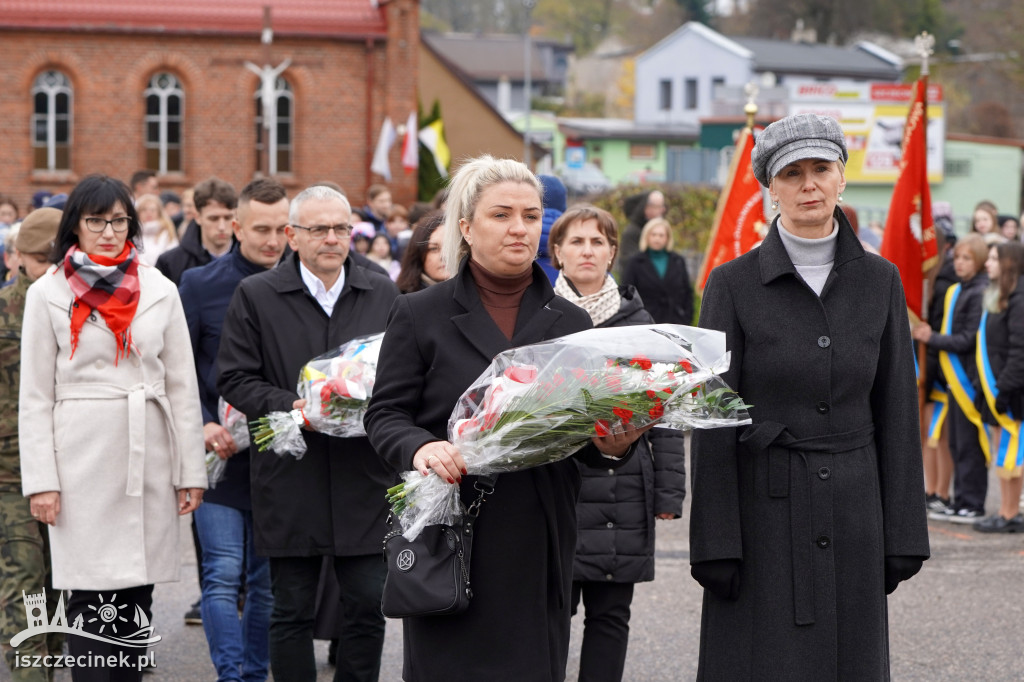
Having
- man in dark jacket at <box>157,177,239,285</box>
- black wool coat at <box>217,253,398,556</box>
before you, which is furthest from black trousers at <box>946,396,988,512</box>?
black wool coat at <box>217,253,398,556</box>

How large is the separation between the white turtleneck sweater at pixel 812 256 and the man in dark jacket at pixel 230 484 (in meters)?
2.87

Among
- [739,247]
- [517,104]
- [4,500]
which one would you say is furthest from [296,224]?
[517,104]

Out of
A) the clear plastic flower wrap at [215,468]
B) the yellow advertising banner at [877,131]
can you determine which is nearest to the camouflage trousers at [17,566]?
the clear plastic flower wrap at [215,468]

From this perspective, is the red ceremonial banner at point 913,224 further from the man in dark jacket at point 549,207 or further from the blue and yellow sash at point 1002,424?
the man in dark jacket at point 549,207

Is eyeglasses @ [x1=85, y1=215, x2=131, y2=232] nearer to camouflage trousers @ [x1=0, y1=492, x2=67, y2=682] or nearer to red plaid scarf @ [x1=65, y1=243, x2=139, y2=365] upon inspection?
red plaid scarf @ [x1=65, y1=243, x2=139, y2=365]

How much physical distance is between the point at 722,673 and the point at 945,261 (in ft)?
26.9

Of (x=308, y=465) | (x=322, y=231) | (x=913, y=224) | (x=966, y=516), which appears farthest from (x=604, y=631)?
(x=913, y=224)

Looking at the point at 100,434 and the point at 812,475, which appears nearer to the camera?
the point at 812,475

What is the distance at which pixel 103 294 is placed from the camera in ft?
16.9

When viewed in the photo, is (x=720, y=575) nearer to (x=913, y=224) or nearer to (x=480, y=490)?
(x=480, y=490)

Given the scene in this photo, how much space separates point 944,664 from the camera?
6648mm

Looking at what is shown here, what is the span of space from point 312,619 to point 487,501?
1848 millimetres

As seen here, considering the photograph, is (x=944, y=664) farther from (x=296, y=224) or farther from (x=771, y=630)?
(x=296, y=224)

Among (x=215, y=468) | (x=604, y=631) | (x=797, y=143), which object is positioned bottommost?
(x=604, y=631)
